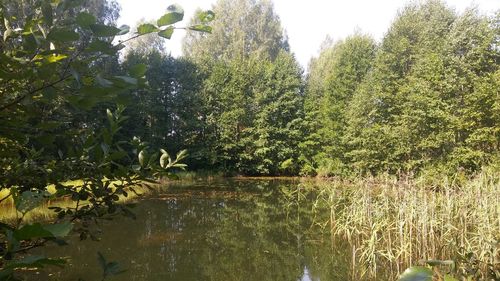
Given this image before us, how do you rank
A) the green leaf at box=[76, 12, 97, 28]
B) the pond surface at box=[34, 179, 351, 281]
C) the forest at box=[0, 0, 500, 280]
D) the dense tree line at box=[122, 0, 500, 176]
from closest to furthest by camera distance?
1. the green leaf at box=[76, 12, 97, 28]
2. the forest at box=[0, 0, 500, 280]
3. the pond surface at box=[34, 179, 351, 281]
4. the dense tree line at box=[122, 0, 500, 176]

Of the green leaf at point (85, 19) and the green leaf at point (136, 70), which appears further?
the green leaf at point (136, 70)

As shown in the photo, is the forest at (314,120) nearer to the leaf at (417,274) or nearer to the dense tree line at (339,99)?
the dense tree line at (339,99)

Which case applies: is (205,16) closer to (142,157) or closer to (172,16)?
(172,16)

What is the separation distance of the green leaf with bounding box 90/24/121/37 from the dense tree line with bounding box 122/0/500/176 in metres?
12.3

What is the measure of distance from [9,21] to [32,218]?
21.3ft

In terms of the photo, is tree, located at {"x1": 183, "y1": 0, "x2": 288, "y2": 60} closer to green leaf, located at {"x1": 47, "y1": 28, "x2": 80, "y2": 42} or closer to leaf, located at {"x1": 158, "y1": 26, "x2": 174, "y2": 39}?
leaf, located at {"x1": 158, "y1": 26, "x2": 174, "y2": 39}

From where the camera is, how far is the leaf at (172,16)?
2.07 feet

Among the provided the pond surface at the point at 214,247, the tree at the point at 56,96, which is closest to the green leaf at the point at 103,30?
the tree at the point at 56,96

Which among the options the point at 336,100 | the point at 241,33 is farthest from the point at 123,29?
the point at 241,33

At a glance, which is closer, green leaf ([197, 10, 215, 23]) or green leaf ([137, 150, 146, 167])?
green leaf ([197, 10, 215, 23])

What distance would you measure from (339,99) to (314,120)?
181 centimetres

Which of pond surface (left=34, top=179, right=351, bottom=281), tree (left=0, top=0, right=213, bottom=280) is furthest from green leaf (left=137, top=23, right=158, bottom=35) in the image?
pond surface (left=34, top=179, right=351, bottom=281)

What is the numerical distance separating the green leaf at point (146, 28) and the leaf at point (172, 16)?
1 centimetres

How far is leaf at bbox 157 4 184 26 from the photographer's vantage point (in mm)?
632
